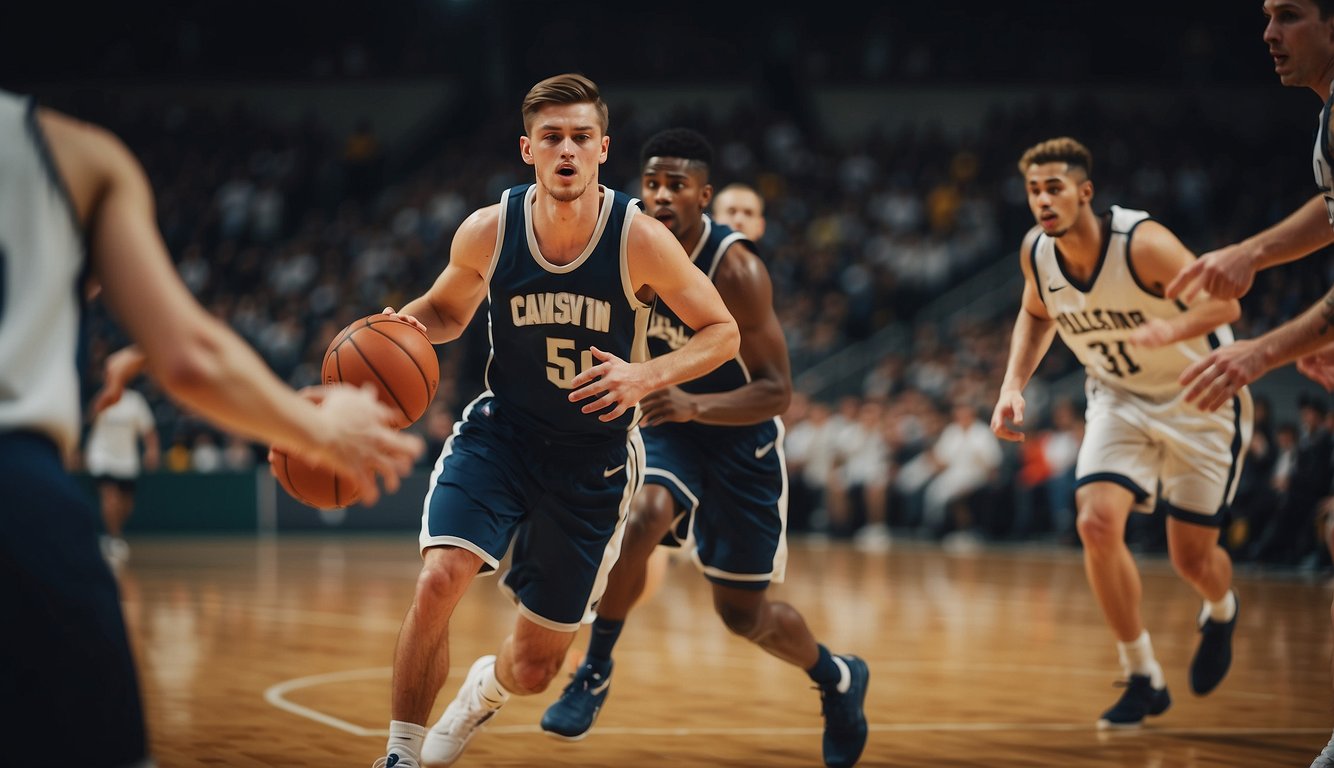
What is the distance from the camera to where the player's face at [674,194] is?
5.46 m

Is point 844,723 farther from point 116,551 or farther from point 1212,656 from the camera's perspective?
point 116,551

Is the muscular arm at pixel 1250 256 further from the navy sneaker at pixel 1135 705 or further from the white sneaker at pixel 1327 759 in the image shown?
the navy sneaker at pixel 1135 705

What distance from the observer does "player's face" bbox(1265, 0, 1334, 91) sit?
12.2 ft

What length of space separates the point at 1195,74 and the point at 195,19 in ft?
55.6

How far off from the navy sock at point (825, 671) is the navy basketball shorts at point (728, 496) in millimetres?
329

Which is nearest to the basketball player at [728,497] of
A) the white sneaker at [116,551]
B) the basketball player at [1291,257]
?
the basketball player at [1291,257]

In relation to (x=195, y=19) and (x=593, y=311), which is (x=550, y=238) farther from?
(x=195, y=19)

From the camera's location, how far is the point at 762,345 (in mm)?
5219

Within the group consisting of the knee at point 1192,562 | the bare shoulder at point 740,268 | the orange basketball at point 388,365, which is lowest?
the knee at point 1192,562

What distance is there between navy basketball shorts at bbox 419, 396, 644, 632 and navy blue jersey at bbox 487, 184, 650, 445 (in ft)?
0.22

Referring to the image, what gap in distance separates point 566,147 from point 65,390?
86.7 inches

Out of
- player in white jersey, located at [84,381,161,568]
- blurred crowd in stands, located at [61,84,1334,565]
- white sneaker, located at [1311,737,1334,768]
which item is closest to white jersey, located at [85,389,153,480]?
player in white jersey, located at [84,381,161,568]

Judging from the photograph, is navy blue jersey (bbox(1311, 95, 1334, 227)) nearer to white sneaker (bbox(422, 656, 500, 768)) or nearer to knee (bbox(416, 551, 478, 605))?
knee (bbox(416, 551, 478, 605))

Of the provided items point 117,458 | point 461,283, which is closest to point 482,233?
point 461,283
